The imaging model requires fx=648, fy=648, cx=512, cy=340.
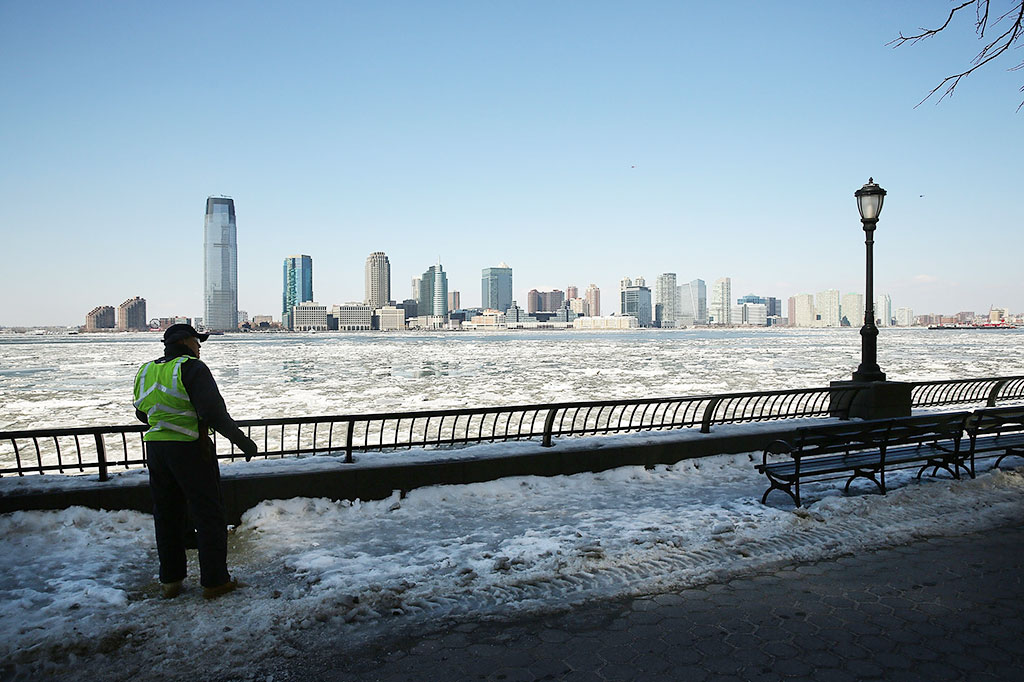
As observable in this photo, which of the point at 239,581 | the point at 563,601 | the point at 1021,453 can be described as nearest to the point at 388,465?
the point at 239,581

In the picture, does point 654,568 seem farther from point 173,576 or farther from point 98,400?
point 98,400

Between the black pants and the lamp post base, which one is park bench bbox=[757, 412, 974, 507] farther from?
the black pants

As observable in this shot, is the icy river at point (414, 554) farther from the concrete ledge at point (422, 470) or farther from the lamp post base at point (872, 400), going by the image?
the lamp post base at point (872, 400)

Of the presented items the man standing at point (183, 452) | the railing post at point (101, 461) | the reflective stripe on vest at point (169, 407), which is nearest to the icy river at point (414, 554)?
the railing post at point (101, 461)

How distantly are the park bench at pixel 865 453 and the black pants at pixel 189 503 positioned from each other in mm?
5445

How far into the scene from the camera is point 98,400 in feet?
74.7

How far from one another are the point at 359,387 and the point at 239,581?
23.1 m

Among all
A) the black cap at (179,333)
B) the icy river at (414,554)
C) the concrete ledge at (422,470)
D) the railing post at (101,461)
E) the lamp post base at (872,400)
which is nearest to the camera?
the icy river at (414,554)

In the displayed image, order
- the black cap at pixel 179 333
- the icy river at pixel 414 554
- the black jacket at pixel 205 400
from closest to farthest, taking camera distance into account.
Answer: the icy river at pixel 414 554 → the black jacket at pixel 205 400 → the black cap at pixel 179 333

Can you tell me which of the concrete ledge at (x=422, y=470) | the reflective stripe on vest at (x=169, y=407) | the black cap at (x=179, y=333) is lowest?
the concrete ledge at (x=422, y=470)

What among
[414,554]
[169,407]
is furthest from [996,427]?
[169,407]

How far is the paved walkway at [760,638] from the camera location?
3.74 meters

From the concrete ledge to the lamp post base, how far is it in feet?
7.07

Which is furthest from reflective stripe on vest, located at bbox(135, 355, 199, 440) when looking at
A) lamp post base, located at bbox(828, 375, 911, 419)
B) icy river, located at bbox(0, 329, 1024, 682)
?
lamp post base, located at bbox(828, 375, 911, 419)
